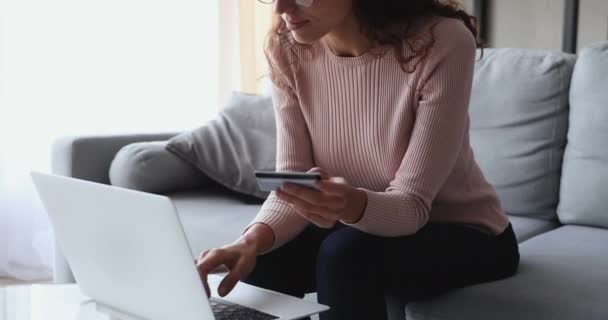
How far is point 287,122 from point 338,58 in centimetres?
14

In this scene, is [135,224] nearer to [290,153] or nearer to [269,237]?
[269,237]

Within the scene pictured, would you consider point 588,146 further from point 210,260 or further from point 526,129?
point 210,260

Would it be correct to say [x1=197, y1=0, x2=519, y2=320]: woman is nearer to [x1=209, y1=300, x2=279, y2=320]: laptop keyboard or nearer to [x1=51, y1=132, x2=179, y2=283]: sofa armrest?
[x1=209, y1=300, x2=279, y2=320]: laptop keyboard

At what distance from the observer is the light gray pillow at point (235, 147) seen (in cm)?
199

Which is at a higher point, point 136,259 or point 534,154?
point 136,259

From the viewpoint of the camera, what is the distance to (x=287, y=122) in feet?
4.53

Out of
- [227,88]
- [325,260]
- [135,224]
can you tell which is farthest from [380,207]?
[227,88]

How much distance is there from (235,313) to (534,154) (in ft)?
3.22

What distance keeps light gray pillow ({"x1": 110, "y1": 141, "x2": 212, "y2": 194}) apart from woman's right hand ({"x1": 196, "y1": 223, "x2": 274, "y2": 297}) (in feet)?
2.41

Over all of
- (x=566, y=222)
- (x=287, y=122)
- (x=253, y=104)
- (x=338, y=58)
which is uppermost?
(x=338, y=58)

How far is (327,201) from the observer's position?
105 centimetres

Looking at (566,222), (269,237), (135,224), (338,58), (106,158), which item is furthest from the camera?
(106,158)

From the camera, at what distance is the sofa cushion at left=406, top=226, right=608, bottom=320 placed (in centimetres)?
116

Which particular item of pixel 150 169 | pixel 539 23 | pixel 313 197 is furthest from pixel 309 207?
pixel 539 23
